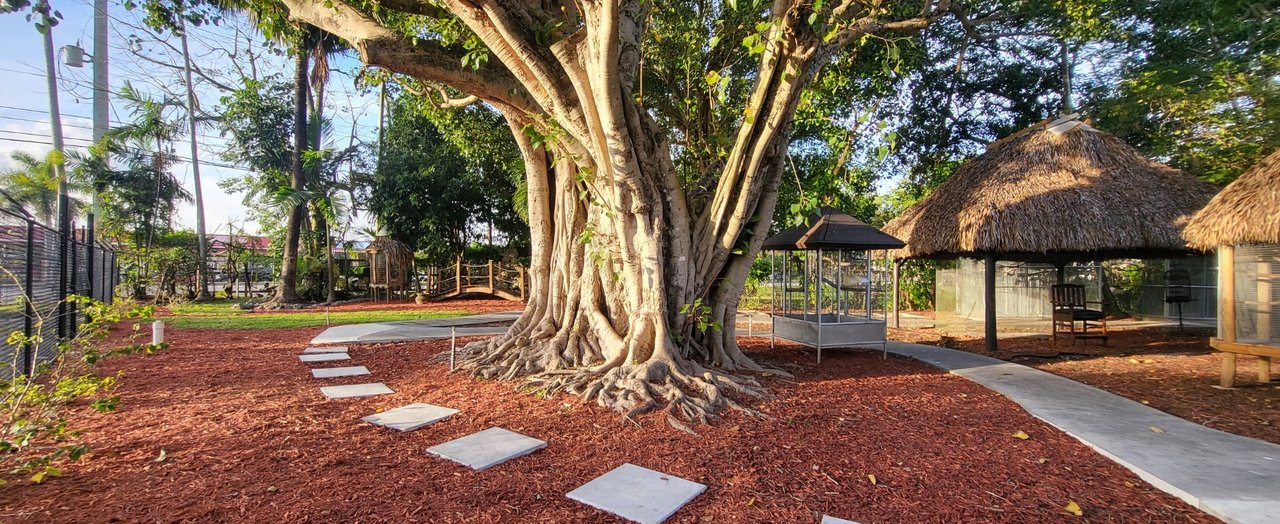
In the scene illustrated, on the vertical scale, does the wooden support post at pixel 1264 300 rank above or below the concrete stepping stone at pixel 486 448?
above

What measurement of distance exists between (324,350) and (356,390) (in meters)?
3.02

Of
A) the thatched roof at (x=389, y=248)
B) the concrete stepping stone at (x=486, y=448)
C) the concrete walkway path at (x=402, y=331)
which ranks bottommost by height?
the concrete stepping stone at (x=486, y=448)

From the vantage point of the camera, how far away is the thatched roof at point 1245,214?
18.6 feet

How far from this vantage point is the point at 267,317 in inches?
505

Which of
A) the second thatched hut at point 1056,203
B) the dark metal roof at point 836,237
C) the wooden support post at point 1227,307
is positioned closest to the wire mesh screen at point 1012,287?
the second thatched hut at point 1056,203

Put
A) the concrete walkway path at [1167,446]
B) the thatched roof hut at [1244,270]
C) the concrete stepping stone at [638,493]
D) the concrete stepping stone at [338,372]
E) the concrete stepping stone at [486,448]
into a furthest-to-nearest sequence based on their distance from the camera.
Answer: the concrete stepping stone at [338,372] → the thatched roof hut at [1244,270] → the concrete stepping stone at [486,448] → the concrete walkway path at [1167,446] → the concrete stepping stone at [638,493]

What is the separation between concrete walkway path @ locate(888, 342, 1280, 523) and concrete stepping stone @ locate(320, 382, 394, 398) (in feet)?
19.4

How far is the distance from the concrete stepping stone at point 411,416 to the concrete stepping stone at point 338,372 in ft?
6.24

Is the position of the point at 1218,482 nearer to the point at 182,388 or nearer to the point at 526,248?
the point at 182,388

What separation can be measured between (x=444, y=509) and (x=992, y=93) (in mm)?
16743

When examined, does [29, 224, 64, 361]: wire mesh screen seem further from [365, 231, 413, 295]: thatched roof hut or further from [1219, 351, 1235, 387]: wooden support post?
[1219, 351, 1235, 387]: wooden support post

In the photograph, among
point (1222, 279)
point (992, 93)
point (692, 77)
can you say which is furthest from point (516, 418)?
point (992, 93)

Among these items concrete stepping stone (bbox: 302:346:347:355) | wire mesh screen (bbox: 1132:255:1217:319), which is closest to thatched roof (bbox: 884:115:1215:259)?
wire mesh screen (bbox: 1132:255:1217:319)

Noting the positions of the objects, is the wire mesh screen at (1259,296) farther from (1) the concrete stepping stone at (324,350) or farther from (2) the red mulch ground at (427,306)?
(2) the red mulch ground at (427,306)
